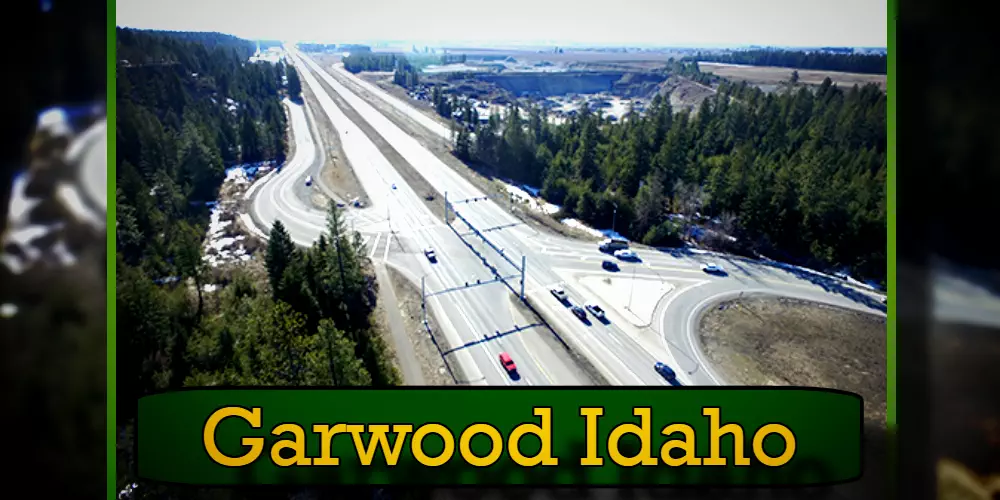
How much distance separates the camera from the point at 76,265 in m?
12.0

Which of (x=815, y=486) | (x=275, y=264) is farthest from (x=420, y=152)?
(x=815, y=486)

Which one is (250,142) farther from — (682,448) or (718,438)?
(718,438)

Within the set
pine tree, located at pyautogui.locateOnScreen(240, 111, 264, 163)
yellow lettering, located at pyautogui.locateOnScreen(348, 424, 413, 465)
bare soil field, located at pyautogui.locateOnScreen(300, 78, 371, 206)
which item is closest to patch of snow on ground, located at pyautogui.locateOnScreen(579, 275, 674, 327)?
yellow lettering, located at pyautogui.locateOnScreen(348, 424, 413, 465)

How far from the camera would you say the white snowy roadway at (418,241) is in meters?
→ 12.5

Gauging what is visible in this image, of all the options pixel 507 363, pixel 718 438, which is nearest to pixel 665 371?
pixel 718 438

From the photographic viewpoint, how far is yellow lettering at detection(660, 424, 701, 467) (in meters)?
10.3

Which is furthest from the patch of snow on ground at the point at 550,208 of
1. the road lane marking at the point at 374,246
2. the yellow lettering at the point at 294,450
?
the yellow lettering at the point at 294,450

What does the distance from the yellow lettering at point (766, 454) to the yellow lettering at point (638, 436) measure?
214 cm

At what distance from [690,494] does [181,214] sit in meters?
15.1

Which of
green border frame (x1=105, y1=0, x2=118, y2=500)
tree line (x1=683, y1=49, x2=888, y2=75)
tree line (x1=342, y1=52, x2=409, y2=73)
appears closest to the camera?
green border frame (x1=105, y1=0, x2=118, y2=500)

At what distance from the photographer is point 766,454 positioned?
10312mm

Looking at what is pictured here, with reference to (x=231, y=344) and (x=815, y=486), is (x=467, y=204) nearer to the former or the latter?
(x=231, y=344)

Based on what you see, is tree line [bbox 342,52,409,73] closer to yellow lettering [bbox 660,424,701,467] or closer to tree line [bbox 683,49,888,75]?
tree line [bbox 683,49,888,75]

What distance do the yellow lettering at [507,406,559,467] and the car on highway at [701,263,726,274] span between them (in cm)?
784
